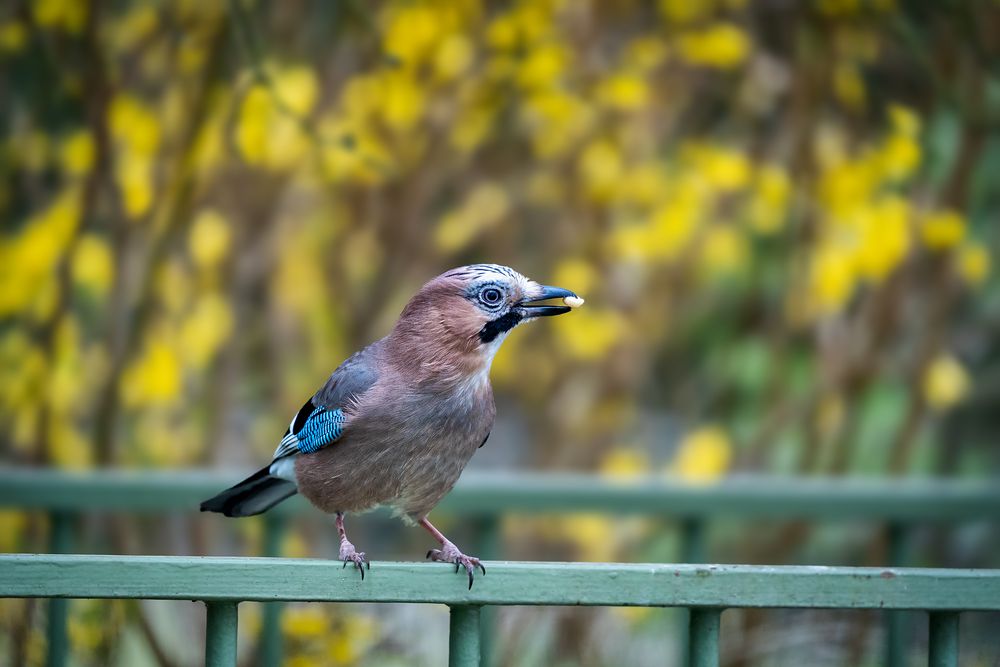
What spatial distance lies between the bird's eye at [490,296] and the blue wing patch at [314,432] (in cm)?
33

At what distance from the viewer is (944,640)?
192 cm

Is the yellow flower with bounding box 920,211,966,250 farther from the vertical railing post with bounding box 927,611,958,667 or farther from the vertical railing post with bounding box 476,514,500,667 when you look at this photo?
the vertical railing post with bounding box 927,611,958,667

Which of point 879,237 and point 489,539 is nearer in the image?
point 489,539

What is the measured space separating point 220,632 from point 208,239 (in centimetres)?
310

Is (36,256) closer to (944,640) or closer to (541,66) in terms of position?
(541,66)

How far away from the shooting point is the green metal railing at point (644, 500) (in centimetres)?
339

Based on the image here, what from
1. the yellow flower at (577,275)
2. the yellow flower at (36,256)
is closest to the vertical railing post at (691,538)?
the yellow flower at (577,275)

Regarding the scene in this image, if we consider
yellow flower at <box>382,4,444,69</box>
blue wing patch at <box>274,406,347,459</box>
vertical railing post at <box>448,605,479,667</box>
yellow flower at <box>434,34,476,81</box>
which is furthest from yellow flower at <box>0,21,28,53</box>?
vertical railing post at <box>448,605,479,667</box>

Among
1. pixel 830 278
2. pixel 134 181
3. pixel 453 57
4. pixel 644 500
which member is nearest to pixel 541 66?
pixel 453 57

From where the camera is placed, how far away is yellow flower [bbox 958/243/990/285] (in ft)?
16.1

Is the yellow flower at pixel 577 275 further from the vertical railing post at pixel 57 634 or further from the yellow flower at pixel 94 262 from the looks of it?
the vertical railing post at pixel 57 634

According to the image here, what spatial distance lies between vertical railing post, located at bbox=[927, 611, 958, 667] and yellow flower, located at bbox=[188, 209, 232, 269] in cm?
342

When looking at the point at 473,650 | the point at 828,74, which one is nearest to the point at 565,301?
the point at 473,650

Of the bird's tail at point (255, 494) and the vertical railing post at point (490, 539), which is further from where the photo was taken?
the vertical railing post at point (490, 539)
